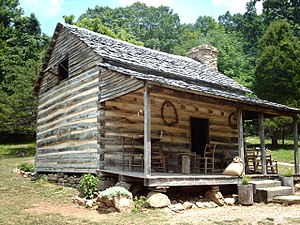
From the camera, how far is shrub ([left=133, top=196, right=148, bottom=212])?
7787 mm

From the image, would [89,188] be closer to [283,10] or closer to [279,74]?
[279,74]

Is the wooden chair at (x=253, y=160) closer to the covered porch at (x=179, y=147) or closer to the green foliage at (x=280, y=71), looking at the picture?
the covered porch at (x=179, y=147)

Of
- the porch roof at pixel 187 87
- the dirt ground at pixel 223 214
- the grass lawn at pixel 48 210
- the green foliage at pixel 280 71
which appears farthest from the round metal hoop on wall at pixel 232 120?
the green foliage at pixel 280 71

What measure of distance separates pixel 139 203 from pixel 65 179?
4956 millimetres

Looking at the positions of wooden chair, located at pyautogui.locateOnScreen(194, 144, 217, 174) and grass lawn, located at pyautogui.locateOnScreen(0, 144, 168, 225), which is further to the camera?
wooden chair, located at pyautogui.locateOnScreen(194, 144, 217, 174)

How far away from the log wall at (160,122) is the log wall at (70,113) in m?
0.47

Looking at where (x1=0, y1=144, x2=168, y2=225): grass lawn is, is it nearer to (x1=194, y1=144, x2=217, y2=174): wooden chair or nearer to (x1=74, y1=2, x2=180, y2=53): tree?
(x1=194, y1=144, x2=217, y2=174): wooden chair

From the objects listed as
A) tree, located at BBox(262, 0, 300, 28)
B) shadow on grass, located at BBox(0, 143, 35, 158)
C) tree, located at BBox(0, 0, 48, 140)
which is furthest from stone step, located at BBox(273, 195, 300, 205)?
tree, located at BBox(262, 0, 300, 28)

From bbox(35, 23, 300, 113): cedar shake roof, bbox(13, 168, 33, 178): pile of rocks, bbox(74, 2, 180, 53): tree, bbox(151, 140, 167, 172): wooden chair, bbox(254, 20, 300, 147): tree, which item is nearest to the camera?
bbox(35, 23, 300, 113): cedar shake roof

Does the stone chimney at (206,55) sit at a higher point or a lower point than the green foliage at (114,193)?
higher

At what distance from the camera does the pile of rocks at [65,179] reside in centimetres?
1152

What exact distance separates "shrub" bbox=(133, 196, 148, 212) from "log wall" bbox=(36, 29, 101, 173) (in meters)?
2.48

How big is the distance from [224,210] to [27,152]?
1918 cm

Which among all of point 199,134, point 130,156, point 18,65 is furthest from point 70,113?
point 18,65
